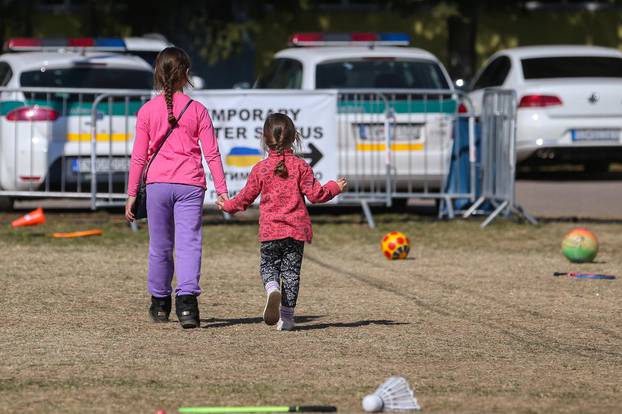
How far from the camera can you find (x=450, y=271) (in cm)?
1164

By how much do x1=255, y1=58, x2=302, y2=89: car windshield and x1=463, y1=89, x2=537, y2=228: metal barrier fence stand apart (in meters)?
2.01

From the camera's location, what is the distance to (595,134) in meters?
19.6

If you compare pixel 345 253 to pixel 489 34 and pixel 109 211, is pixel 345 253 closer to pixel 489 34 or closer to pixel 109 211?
pixel 109 211

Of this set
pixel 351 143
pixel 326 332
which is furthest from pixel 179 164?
pixel 351 143

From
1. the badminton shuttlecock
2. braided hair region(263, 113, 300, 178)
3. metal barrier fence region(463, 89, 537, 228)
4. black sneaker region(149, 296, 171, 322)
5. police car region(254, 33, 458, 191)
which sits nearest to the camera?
the badminton shuttlecock

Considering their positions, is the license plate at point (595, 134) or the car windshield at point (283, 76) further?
the license plate at point (595, 134)

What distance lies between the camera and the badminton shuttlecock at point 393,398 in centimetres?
610

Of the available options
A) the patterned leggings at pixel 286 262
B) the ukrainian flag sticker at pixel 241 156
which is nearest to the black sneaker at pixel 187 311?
the patterned leggings at pixel 286 262

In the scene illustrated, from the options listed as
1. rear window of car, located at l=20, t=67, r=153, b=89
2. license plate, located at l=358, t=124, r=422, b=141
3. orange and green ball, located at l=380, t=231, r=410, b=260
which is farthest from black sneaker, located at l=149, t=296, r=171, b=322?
rear window of car, located at l=20, t=67, r=153, b=89

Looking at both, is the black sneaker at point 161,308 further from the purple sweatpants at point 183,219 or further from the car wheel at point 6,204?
the car wheel at point 6,204

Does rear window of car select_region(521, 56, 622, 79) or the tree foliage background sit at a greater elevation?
the tree foliage background

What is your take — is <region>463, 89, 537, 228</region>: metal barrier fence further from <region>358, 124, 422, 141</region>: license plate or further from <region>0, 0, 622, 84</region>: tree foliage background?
<region>0, 0, 622, 84</region>: tree foliage background

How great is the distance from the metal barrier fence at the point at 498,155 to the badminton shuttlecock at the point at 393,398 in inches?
340

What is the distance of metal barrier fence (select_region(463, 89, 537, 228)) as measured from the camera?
48.9 feet
